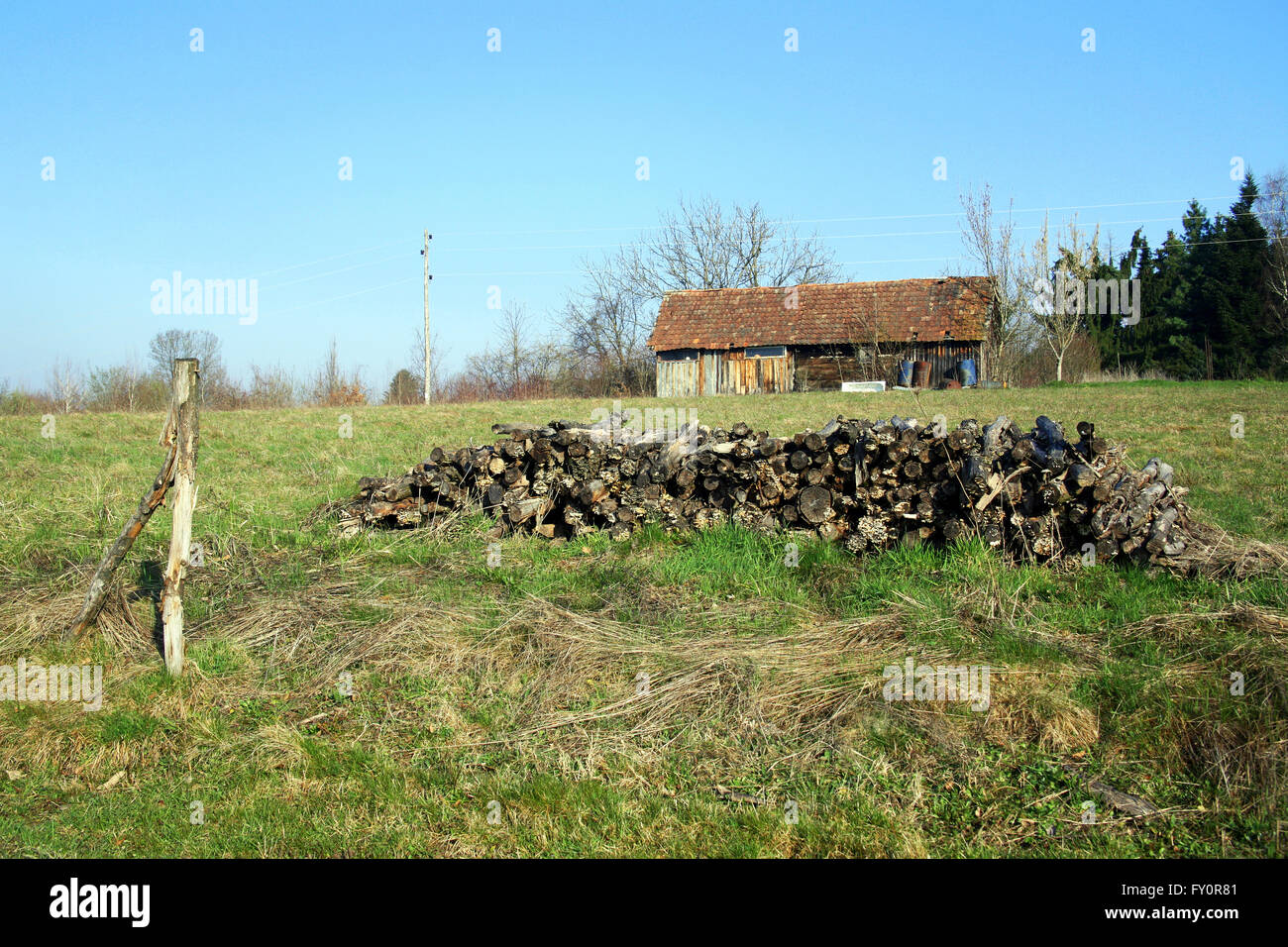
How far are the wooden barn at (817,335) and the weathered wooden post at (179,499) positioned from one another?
82.6 ft

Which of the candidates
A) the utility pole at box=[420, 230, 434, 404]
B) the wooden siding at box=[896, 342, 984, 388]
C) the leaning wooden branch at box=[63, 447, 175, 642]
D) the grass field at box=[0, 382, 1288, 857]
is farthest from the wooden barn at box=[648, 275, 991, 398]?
the leaning wooden branch at box=[63, 447, 175, 642]

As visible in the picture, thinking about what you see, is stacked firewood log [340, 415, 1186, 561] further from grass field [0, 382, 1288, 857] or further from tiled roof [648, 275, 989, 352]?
tiled roof [648, 275, 989, 352]

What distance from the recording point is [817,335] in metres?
31.8

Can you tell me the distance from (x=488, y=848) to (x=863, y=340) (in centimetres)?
2941

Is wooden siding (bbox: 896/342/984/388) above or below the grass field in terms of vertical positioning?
above

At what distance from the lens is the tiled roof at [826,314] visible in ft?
102

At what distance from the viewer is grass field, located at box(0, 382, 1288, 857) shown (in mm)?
3994

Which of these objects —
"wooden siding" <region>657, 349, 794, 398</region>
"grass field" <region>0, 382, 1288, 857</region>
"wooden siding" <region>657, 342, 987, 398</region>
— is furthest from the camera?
"wooden siding" <region>657, 349, 794, 398</region>

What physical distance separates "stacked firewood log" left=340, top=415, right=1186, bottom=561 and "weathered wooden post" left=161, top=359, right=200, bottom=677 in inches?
107

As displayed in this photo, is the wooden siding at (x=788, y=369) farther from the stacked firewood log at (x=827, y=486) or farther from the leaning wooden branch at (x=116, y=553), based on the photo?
the leaning wooden branch at (x=116, y=553)

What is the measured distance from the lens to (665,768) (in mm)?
4504

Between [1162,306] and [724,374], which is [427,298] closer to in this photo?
[724,374]
